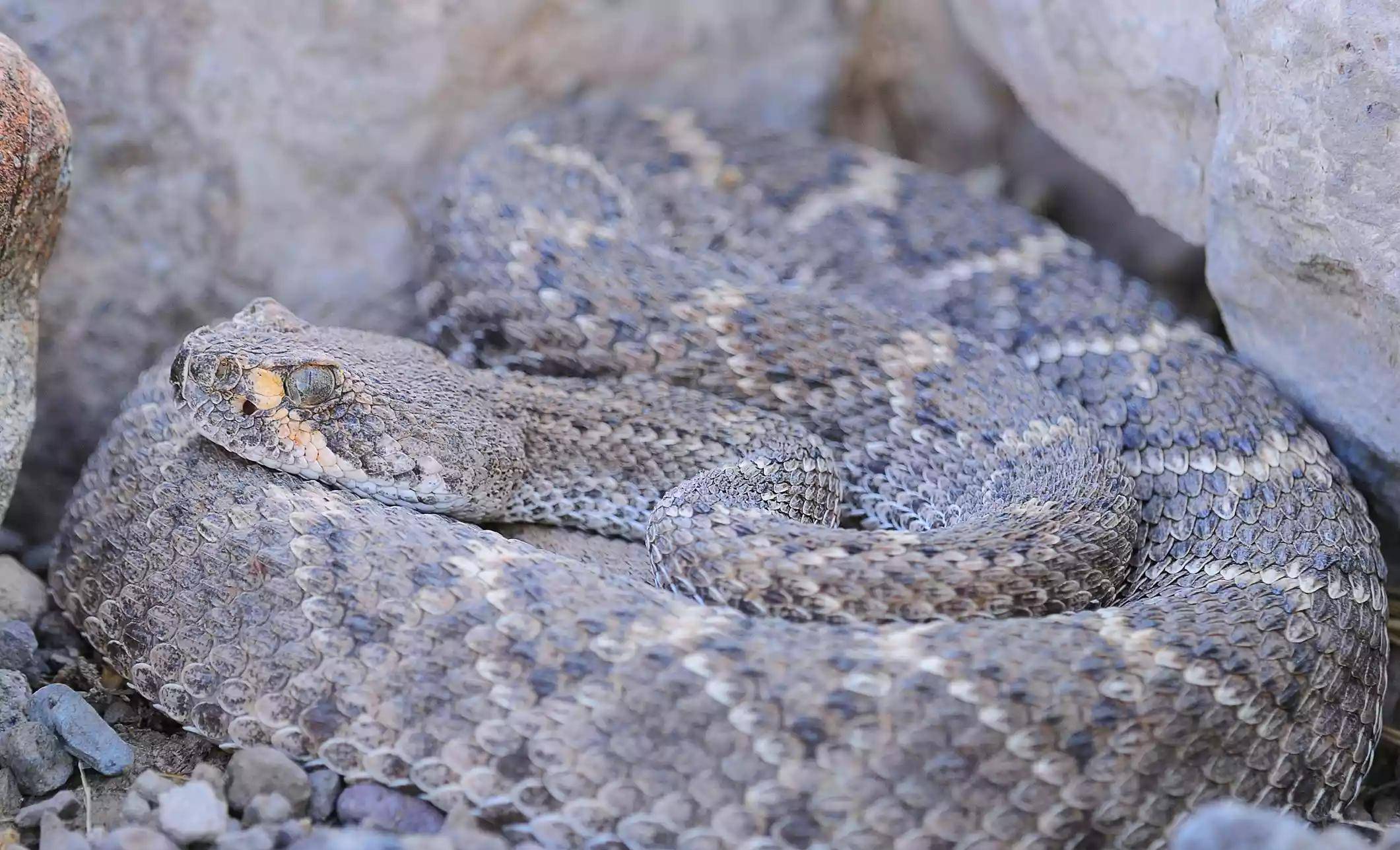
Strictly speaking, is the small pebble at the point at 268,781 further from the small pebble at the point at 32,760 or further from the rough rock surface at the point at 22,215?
the rough rock surface at the point at 22,215

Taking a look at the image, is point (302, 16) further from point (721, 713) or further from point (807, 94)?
point (721, 713)

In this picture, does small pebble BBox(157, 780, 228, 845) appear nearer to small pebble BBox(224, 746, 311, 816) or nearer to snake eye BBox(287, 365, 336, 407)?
small pebble BBox(224, 746, 311, 816)

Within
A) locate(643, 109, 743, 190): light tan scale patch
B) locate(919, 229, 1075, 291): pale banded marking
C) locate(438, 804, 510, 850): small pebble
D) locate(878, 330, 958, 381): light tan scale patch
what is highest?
locate(643, 109, 743, 190): light tan scale patch

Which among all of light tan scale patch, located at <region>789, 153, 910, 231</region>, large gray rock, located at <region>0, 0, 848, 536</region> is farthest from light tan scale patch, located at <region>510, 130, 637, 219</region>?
light tan scale patch, located at <region>789, 153, 910, 231</region>

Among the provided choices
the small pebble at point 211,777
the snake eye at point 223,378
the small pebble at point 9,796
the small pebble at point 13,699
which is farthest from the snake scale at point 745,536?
the small pebble at point 9,796

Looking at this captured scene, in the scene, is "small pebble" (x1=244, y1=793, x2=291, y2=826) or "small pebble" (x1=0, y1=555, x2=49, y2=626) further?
Result: "small pebble" (x1=0, y1=555, x2=49, y2=626)

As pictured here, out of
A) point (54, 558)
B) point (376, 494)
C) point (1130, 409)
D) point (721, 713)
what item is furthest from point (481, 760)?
point (1130, 409)
